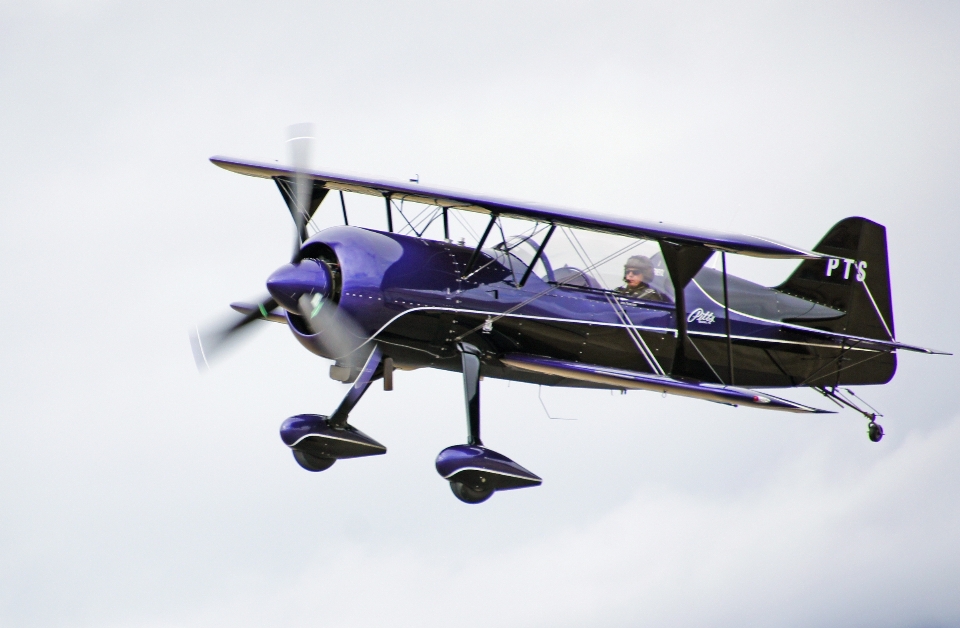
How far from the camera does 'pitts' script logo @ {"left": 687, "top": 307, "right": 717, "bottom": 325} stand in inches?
624

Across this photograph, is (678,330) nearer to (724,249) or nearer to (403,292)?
(724,249)

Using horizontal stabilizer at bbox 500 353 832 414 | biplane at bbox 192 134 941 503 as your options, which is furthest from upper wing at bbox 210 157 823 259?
horizontal stabilizer at bbox 500 353 832 414

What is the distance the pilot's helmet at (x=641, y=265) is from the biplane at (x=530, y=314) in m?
0.05

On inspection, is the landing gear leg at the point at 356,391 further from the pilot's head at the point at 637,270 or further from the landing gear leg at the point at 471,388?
the pilot's head at the point at 637,270

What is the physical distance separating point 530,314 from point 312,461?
2949 mm

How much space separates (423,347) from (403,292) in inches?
28.8

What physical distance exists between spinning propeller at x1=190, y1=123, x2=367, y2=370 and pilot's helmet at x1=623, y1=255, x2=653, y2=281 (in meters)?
3.28

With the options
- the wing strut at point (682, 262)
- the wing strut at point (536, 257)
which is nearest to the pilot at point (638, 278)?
the wing strut at point (682, 262)

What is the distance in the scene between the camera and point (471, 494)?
14547 mm

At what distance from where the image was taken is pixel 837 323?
1683cm

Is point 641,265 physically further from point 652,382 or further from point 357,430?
point 357,430

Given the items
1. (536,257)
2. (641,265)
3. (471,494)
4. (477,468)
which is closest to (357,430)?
(471,494)

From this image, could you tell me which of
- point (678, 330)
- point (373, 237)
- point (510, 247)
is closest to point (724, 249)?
point (678, 330)

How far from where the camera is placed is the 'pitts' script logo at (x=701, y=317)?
15.9 metres
